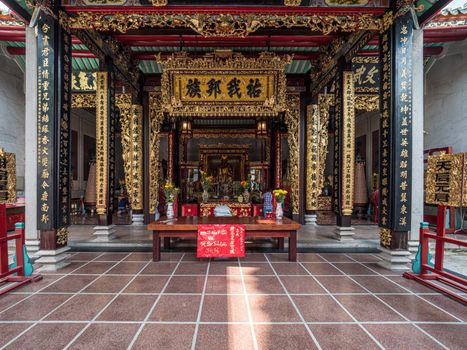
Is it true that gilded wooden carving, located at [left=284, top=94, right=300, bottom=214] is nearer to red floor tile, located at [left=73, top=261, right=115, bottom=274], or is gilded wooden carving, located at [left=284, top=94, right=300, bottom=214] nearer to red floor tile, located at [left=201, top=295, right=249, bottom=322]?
red floor tile, located at [left=201, top=295, right=249, bottom=322]

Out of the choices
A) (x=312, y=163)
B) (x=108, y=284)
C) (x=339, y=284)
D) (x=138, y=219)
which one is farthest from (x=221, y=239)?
(x=312, y=163)

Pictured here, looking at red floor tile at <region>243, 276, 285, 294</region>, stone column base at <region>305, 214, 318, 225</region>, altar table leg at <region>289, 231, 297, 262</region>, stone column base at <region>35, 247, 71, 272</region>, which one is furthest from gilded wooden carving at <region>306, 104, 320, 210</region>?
stone column base at <region>35, 247, 71, 272</region>

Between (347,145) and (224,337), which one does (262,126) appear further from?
(224,337)

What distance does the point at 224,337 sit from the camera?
1994 millimetres

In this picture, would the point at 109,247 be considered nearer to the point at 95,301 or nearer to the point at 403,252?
the point at 95,301

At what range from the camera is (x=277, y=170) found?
8570mm

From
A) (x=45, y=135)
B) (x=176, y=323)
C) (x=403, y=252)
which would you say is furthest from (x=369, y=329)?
(x=45, y=135)

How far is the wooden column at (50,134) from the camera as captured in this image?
3.50 metres

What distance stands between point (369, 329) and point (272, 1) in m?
4.31

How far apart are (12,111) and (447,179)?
987 cm

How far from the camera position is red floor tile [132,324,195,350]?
1.89 meters

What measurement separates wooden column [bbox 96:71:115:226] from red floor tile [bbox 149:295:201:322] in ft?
9.20

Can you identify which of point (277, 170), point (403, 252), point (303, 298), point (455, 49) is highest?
point (455, 49)

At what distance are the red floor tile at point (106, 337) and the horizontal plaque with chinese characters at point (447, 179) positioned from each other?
145 inches
